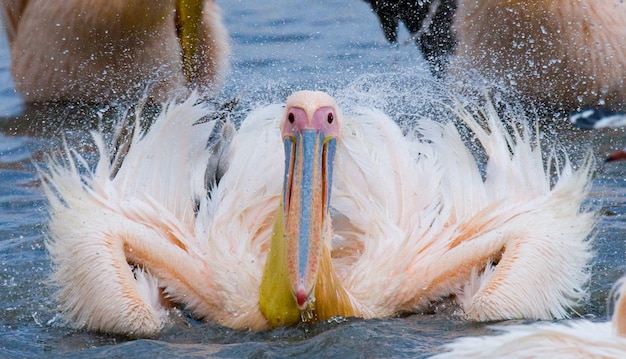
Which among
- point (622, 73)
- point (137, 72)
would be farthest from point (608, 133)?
point (137, 72)

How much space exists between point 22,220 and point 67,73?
1.70 m

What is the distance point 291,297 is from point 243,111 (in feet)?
5.57

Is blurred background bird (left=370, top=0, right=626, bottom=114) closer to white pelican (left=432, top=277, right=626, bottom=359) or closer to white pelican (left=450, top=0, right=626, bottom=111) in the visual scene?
white pelican (left=450, top=0, right=626, bottom=111)

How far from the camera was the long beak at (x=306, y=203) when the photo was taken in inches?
130

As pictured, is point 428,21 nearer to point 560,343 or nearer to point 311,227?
point 311,227

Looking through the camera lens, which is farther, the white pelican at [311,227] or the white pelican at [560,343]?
the white pelican at [311,227]

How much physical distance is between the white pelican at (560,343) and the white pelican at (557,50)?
334cm

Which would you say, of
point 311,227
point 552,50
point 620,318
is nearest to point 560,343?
point 620,318

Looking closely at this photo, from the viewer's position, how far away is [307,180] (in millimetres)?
3367

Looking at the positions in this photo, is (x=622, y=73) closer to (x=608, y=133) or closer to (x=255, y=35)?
(x=608, y=133)

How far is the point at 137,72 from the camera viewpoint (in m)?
6.02

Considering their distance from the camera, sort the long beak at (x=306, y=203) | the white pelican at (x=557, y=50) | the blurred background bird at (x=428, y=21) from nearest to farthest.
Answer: the long beak at (x=306, y=203)
the white pelican at (x=557, y=50)
the blurred background bird at (x=428, y=21)

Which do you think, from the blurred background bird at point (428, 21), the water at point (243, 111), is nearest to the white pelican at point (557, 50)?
the water at point (243, 111)

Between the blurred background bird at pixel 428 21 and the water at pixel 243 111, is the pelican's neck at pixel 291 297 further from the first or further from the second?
the blurred background bird at pixel 428 21
